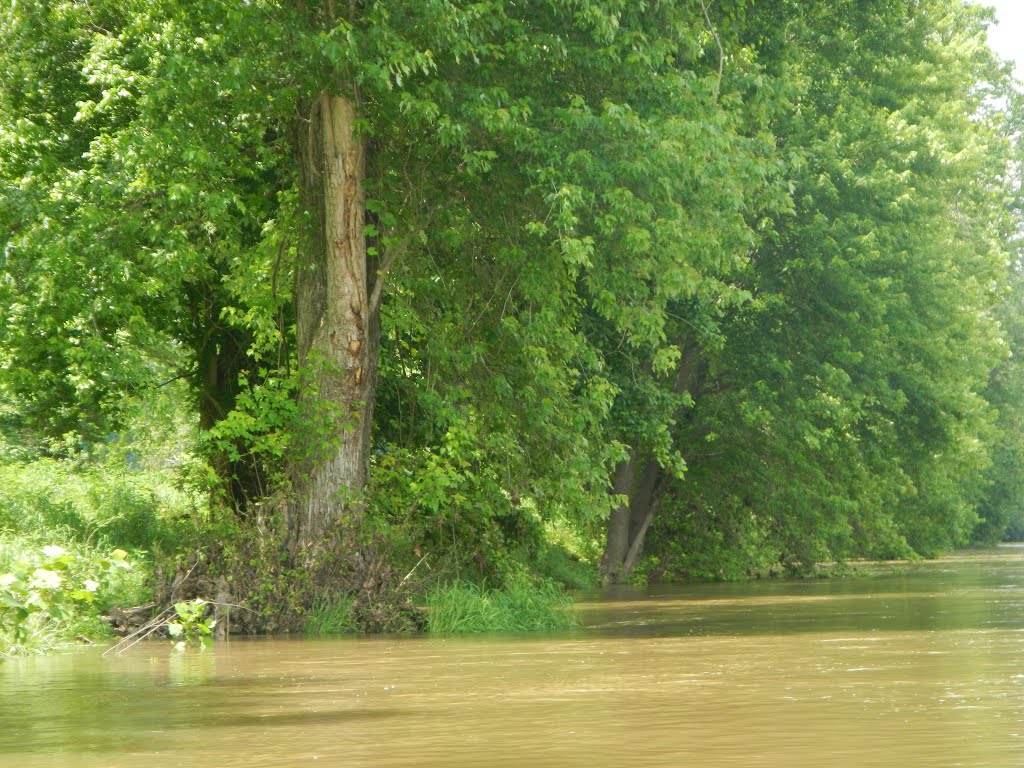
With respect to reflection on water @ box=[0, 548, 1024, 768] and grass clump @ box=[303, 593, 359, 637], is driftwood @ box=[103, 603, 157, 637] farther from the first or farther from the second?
grass clump @ box=[303, 593, 359, 637]

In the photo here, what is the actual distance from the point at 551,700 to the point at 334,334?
9.52 meters

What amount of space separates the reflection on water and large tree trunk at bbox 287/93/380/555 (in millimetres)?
2501

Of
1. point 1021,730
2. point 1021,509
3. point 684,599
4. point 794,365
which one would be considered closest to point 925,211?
point 794,365

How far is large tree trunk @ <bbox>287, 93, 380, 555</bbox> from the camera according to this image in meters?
17.5


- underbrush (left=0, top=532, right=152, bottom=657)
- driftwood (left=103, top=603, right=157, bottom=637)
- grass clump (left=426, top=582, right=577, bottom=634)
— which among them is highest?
underbrush (left=0, top=532, right=152, bottom=657)

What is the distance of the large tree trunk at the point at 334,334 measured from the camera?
17.5 m

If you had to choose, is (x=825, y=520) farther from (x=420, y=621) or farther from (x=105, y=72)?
(x=105, y=72)

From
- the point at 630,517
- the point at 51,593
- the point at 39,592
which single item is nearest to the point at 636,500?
the point at 630,517

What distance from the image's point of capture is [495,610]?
17484 millimetres

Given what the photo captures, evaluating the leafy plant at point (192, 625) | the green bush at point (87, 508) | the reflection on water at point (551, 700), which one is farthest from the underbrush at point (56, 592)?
the green bush at point (87, 508)

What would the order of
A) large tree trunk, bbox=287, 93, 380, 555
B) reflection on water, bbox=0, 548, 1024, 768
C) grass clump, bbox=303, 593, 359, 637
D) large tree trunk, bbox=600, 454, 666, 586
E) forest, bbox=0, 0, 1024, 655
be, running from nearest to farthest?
reflection on water, bbox=0, 548, 1024, 768
grass clump, bbox=303, 593, 359, 637
forest, bbox=0, 0, 1024, 655
large tree trunk, bbox=287, 93, 380, 555
large tree trunk, bbox=600, 454, 666, 586

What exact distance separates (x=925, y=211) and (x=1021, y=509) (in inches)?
1737

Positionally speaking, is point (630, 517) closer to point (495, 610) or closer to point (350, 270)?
point (495, 610)

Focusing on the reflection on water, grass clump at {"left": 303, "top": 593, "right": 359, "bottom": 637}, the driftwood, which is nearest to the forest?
grass clump at {"left": 303, "top": 593, "right": 359, "bottom": 637}
